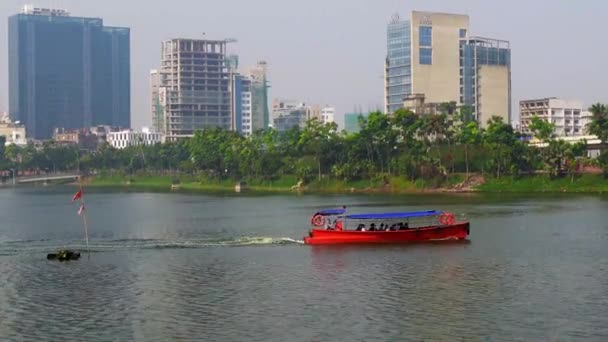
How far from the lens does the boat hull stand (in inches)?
2173

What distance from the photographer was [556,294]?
121 feet

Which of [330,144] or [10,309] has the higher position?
[330,144]

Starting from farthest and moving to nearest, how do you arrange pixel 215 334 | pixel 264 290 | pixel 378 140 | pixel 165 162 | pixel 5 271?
1. pixel 165 162
2. pixel 378 140
3. pixel 5 271
4. pixel 264 290
5. pixel 215 334

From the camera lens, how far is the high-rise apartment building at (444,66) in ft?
611

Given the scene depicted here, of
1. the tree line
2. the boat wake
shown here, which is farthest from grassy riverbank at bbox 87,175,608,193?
the boat wake

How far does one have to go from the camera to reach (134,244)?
58000 millimetres

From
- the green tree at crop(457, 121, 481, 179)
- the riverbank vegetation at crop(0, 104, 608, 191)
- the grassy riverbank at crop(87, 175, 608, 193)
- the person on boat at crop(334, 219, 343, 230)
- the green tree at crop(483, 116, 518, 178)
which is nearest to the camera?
the person on boat at crop(334, 219, 343, 230)

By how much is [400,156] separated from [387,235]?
2803 inches

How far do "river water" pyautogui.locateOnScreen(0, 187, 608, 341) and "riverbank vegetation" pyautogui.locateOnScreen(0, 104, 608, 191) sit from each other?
44.0 m

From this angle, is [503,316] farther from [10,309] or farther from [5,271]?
[5,271]

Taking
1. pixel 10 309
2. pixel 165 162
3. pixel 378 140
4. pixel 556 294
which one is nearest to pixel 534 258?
pixel 556 294

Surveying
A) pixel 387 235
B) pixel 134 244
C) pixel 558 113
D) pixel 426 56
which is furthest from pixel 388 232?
pixel 558 113

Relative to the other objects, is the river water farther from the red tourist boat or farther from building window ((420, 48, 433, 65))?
building window ((420, 48, 433, 65))

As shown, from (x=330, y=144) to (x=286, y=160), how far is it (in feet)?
31.2
